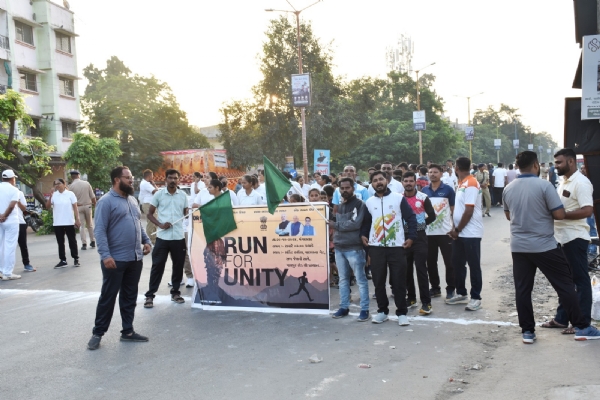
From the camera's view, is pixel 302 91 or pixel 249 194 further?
pixel 302 91

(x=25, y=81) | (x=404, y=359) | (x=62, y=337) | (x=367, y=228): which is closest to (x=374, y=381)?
(x=404, y=359)

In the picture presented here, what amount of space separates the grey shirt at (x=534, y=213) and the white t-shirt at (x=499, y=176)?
19.5 m

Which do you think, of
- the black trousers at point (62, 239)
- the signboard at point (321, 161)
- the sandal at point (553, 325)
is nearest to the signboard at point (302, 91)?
the signboard at point (321, 161)

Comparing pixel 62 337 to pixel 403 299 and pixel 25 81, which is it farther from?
pixel 25 81

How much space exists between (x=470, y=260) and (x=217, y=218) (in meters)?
3.52

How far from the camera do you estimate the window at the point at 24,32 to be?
36.2 m

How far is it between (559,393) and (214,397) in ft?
9.07

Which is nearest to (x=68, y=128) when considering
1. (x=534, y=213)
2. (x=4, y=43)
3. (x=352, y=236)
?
(x=4, y=43)

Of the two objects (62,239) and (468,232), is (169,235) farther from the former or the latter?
(62,239)

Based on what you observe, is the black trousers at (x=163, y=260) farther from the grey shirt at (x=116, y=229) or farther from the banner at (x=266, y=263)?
the grey shirt at (x=116, y=229)

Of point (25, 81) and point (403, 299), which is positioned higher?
point (25, 81)

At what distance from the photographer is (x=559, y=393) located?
461 cm

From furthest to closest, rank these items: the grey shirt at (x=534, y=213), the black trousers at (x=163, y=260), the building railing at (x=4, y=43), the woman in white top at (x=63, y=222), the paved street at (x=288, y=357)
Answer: the building railing at (x=4, y=43) → the woman in white top at (x=63, y=222) → the black trousers at (x=163, y=260) → the grey shirt at (x=534, y=213) → the paved street at (x=288, y=357)

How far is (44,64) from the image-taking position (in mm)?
38062
